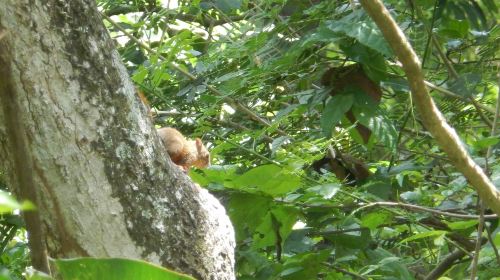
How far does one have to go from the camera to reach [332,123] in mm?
2533

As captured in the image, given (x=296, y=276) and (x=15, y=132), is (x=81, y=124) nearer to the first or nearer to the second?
(x=15, y=132)

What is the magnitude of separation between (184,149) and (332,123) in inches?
40.8

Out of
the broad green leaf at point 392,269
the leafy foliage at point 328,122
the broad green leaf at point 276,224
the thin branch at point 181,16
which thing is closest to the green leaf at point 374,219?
the leafy foliage at point 328,122

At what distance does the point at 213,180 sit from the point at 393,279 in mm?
641

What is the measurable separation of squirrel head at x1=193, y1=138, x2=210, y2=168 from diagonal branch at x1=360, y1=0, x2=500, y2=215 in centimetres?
165

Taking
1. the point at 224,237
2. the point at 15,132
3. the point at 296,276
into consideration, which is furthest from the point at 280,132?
the point at 15,132

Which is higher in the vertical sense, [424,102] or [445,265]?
[424,102]

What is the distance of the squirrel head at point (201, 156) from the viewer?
11.4 feet

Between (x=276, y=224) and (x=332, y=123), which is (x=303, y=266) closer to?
(x=276, y=224)

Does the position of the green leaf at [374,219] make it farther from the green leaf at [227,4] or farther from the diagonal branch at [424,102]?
the green leaf at [227,4]

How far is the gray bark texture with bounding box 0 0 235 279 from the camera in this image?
153 cm

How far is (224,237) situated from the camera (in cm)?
184

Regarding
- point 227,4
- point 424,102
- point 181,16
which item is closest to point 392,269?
point 424,102

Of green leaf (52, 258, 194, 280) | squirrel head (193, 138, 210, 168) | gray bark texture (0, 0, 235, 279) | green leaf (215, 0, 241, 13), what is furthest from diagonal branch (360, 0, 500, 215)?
squirrel head (193, 138, 210, 168)
